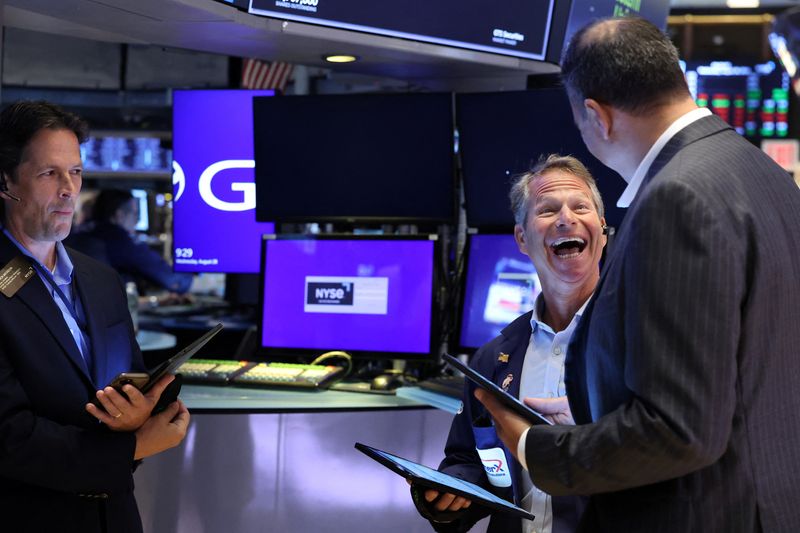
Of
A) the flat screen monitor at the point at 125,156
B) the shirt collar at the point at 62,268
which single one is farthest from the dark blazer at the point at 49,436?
the flat screen monitor at the point at 125,156

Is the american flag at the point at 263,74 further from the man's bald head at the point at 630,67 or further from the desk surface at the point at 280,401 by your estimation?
the man's bald head at the point at 630,67

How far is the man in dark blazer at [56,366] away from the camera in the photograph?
2.00m

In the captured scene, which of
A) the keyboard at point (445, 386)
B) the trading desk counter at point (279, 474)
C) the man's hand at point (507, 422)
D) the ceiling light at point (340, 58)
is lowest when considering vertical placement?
the trading desk counter at point (279, 474)

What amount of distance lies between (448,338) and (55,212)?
165 centimetres

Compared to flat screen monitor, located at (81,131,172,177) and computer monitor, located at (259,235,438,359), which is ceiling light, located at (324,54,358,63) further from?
flat screen monitor, located at (81,131,172,177)

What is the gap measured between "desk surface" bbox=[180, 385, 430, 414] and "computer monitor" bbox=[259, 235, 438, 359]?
24 cm

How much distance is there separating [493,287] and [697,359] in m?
2.10

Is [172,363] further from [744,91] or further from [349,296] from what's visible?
[744,91]

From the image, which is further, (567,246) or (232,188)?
(232,188)

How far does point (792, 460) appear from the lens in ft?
4.59

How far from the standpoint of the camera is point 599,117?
4.93 feet

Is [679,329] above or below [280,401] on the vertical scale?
above

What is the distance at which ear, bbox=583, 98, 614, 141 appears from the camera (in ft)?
4.90

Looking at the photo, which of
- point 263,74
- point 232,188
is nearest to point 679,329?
point 232,188
